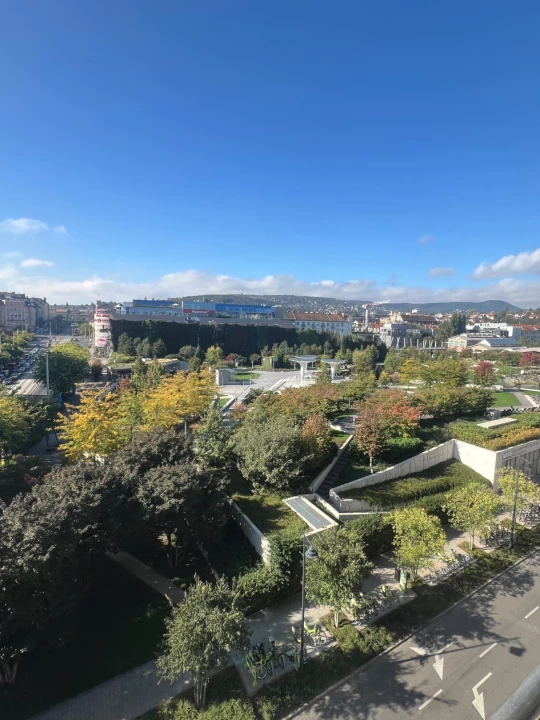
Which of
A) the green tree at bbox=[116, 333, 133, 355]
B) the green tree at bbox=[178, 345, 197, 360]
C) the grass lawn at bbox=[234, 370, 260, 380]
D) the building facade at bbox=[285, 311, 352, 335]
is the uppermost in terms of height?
the building facade at bbox=[285, 311, 352, 335]

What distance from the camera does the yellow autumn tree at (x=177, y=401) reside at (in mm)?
21078

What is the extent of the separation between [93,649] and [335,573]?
261 inches

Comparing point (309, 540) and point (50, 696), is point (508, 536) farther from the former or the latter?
point (50, 696)

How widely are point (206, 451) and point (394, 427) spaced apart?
373 inches

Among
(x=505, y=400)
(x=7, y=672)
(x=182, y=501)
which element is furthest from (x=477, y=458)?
(x=7, y=672)

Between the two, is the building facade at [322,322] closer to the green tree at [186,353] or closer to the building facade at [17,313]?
the green tree at [186,353]

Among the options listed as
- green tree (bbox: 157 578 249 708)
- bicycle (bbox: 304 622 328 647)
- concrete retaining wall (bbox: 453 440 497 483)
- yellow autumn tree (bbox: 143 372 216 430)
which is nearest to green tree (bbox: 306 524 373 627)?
bicycle (bbox: 304 622 328 647)

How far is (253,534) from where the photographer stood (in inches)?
505

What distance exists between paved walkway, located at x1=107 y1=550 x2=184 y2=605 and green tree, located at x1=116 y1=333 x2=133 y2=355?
178 feet

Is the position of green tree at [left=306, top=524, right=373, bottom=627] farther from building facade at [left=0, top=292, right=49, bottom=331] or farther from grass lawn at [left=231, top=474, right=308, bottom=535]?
building facade at [left=0, top=292, right=49, bottom=331]

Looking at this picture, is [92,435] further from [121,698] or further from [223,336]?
[223,336]

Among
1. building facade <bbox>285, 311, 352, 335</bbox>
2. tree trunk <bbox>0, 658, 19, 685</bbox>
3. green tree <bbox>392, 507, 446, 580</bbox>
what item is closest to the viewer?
tree trunk <bbox>0, 658, 19, 685</bbox>

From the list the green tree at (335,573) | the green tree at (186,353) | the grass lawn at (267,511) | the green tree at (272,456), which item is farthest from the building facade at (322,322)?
the green tree at (335,573)

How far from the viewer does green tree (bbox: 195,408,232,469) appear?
54.0ft
